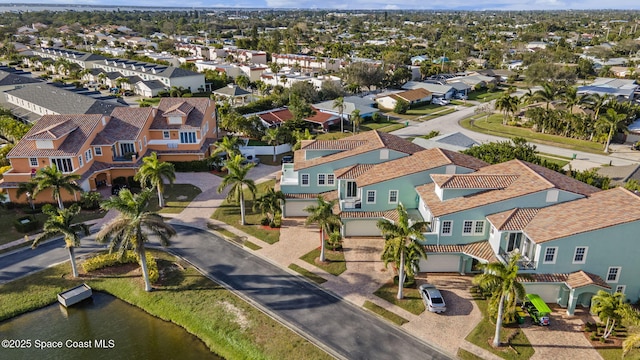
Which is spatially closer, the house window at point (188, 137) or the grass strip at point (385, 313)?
the grass strip at point (385, 313)

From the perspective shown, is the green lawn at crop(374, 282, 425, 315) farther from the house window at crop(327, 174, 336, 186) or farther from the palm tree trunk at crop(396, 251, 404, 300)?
the house window at crop(327, 174, 336, 186)

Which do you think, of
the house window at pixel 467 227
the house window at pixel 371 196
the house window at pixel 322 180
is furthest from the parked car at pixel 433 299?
the house window at pixel 322 180

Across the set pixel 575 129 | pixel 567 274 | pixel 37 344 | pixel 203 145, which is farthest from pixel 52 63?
pixel 567 274

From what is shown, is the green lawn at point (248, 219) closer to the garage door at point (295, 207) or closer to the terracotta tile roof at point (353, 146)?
the garage door at point (295, 207)

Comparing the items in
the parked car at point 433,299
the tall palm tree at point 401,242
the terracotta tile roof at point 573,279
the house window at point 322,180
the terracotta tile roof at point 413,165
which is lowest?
the parked car at point 433,299

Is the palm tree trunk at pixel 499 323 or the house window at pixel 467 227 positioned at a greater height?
the house window at pixel 467 227

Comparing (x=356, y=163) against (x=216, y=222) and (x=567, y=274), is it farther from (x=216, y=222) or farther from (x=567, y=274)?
(x=567, y=274)
